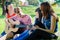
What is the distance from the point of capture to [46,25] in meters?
4.17

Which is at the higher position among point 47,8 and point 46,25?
point 47,8

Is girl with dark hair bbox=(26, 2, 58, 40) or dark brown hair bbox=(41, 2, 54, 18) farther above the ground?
dark brown hair bbox=(41, 2, 54, 18)

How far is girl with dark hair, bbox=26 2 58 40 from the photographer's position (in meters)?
4.11

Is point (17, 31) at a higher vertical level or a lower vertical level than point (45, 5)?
lower

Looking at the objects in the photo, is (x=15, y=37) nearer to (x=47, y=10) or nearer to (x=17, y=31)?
(x=17, y=31)

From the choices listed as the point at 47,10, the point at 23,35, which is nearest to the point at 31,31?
the point at 23,35

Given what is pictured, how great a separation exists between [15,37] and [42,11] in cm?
57

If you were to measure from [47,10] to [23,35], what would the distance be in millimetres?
524

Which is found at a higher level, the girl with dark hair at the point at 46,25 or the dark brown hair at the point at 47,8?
the dark brown hair at the point at 47,8

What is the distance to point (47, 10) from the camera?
13.5 ft

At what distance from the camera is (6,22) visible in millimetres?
4246

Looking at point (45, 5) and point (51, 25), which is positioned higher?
point (45, 5)

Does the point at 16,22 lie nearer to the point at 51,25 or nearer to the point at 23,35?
the point at 23,35

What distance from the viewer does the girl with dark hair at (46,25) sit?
4113mm
